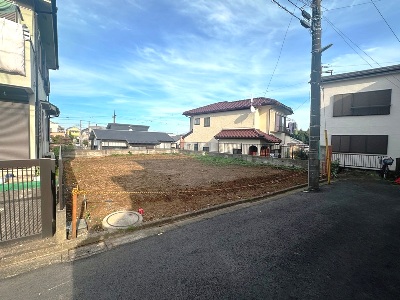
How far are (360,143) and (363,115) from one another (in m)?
1.84

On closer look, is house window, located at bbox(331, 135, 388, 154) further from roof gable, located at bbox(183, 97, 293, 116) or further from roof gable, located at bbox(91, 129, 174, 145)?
roof gable, located at bbox(91, 129, 174, 145)

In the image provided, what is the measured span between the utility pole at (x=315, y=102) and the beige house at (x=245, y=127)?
11307 millimetres

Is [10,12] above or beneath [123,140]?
above

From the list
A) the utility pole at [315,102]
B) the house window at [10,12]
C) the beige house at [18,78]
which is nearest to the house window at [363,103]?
the utility pole at [315,102]

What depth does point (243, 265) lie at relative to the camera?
3.27 m

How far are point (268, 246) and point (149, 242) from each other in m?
2.30

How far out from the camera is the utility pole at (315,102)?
27.0 feet

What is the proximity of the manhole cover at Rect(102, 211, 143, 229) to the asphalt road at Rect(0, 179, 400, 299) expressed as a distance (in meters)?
0.80

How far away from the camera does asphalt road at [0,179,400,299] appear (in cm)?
268

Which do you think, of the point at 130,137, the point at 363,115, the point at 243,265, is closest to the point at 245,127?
the point at 363,115

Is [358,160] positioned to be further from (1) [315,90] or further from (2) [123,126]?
(2) [123,126]

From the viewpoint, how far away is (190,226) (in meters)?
4.78

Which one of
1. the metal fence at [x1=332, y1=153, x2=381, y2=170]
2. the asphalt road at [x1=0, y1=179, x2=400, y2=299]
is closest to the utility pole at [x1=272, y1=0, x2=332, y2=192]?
the asphalt road at [x1=0, y1=179, x2=400, y2=299]

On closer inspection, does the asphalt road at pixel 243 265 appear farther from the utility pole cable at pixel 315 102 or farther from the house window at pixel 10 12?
the house window at pixel 10 12
